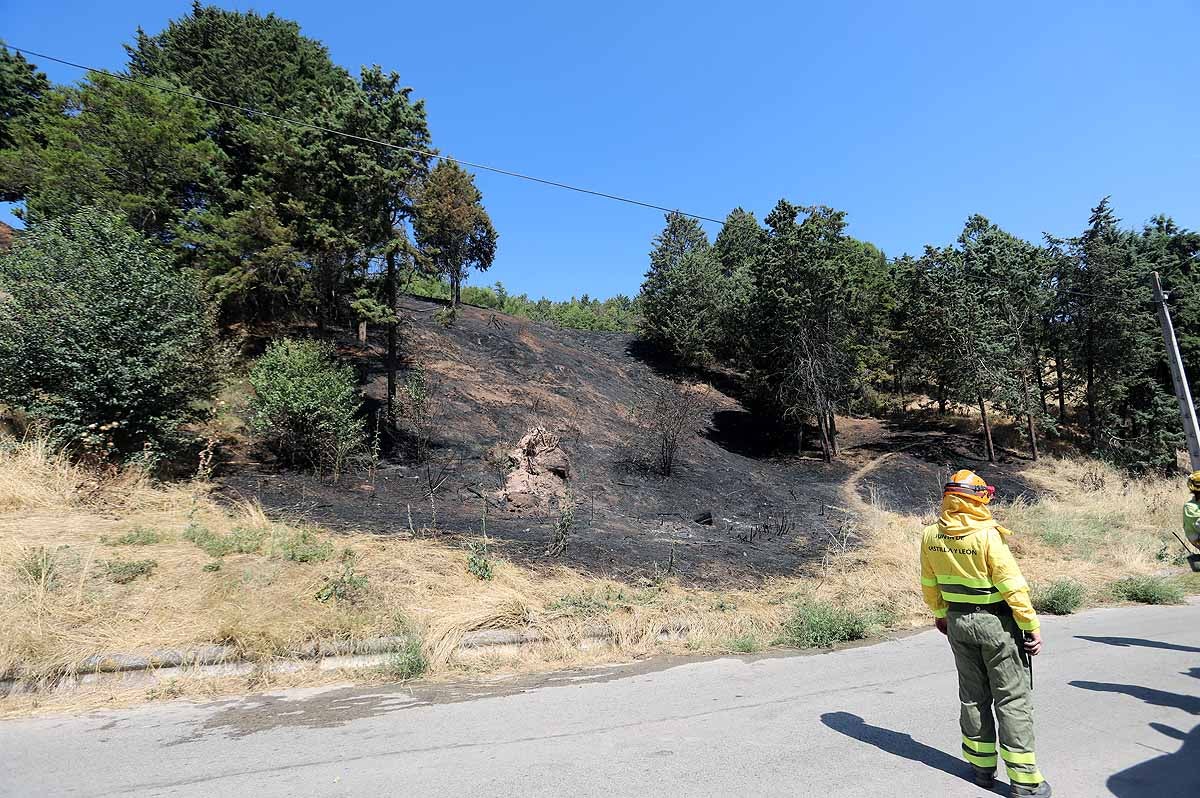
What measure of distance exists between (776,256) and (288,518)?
64.5 feet

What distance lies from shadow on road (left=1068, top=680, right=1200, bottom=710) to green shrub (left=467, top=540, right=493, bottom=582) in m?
5.95

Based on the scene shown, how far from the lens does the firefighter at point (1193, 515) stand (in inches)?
235

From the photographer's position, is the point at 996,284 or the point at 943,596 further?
the point at 996,284

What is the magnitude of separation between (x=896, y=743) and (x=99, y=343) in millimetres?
12343

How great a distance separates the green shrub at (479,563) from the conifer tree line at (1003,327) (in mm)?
17644

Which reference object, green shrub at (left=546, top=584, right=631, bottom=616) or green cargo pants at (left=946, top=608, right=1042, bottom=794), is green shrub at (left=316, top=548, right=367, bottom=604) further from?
green cargo pants at (left=946, top=608, right=1042, bottom=794)

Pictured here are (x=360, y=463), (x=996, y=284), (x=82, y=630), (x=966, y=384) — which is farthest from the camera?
(x=996, y=284)

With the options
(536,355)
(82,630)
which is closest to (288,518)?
(82,630)

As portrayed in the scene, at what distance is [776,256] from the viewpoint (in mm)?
23375

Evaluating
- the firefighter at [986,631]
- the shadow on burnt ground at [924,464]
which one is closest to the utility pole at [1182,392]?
the shadow on burnt ground at [924,464]

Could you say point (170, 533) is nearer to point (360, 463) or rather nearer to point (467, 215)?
point (360, 463)

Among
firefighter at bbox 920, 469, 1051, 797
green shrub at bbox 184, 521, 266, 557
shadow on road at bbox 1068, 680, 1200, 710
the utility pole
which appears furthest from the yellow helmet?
the utility pole

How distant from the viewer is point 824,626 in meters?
6.88

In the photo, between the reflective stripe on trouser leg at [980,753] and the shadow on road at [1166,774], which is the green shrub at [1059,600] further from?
the reflective stripe on trouser leg at [980,753]
